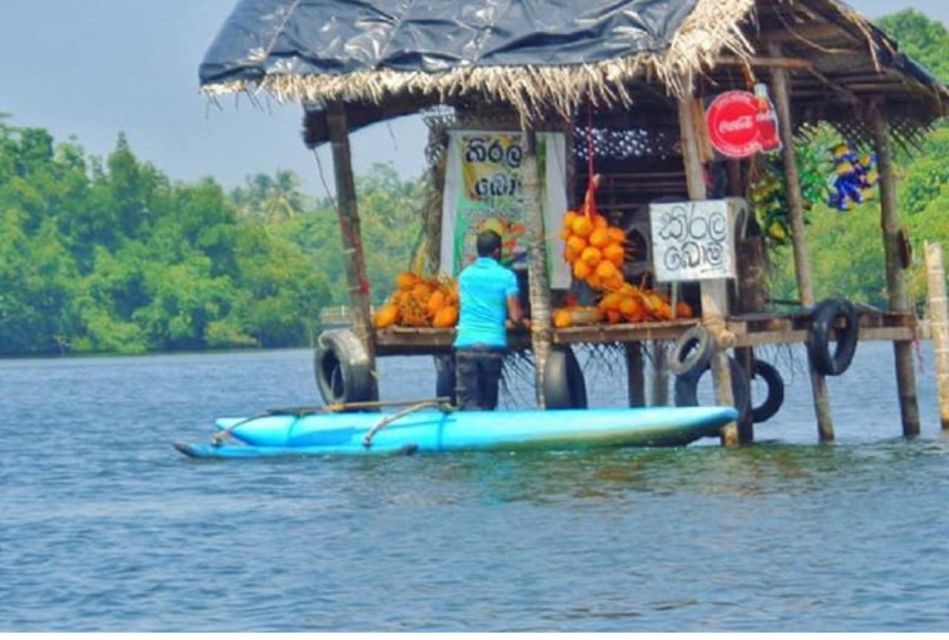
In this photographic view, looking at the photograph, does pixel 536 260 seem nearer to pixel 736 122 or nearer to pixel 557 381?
pixel 557 381

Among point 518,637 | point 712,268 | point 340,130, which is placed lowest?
point 518,637

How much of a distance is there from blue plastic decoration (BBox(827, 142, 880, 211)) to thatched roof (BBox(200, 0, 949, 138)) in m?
1.81

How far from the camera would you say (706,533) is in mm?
18078

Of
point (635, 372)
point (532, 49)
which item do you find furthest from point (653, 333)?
point (635, 372)

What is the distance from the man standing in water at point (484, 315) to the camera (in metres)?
23.0

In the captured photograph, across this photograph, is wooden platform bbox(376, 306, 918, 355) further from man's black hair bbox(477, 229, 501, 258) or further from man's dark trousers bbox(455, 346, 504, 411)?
man's black hair bbox(477, 229, 501, 258)

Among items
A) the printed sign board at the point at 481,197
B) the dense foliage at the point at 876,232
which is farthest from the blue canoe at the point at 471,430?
the dense foliage at the point at 876,232

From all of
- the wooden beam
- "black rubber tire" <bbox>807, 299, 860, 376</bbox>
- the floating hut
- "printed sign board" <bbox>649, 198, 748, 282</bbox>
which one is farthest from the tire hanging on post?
the wooden beam

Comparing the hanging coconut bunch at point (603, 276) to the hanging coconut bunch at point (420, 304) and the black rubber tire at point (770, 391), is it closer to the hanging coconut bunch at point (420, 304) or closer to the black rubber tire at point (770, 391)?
the hanging coconut bunch at point (420, 304)

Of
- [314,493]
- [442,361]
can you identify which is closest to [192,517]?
[314,493]

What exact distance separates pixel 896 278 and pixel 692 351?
4020 mm

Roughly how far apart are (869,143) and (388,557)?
1063cm

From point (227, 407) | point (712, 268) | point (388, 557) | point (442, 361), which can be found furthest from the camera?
point (227, 407)

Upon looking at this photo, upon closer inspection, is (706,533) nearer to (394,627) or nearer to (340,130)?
(394,627)
